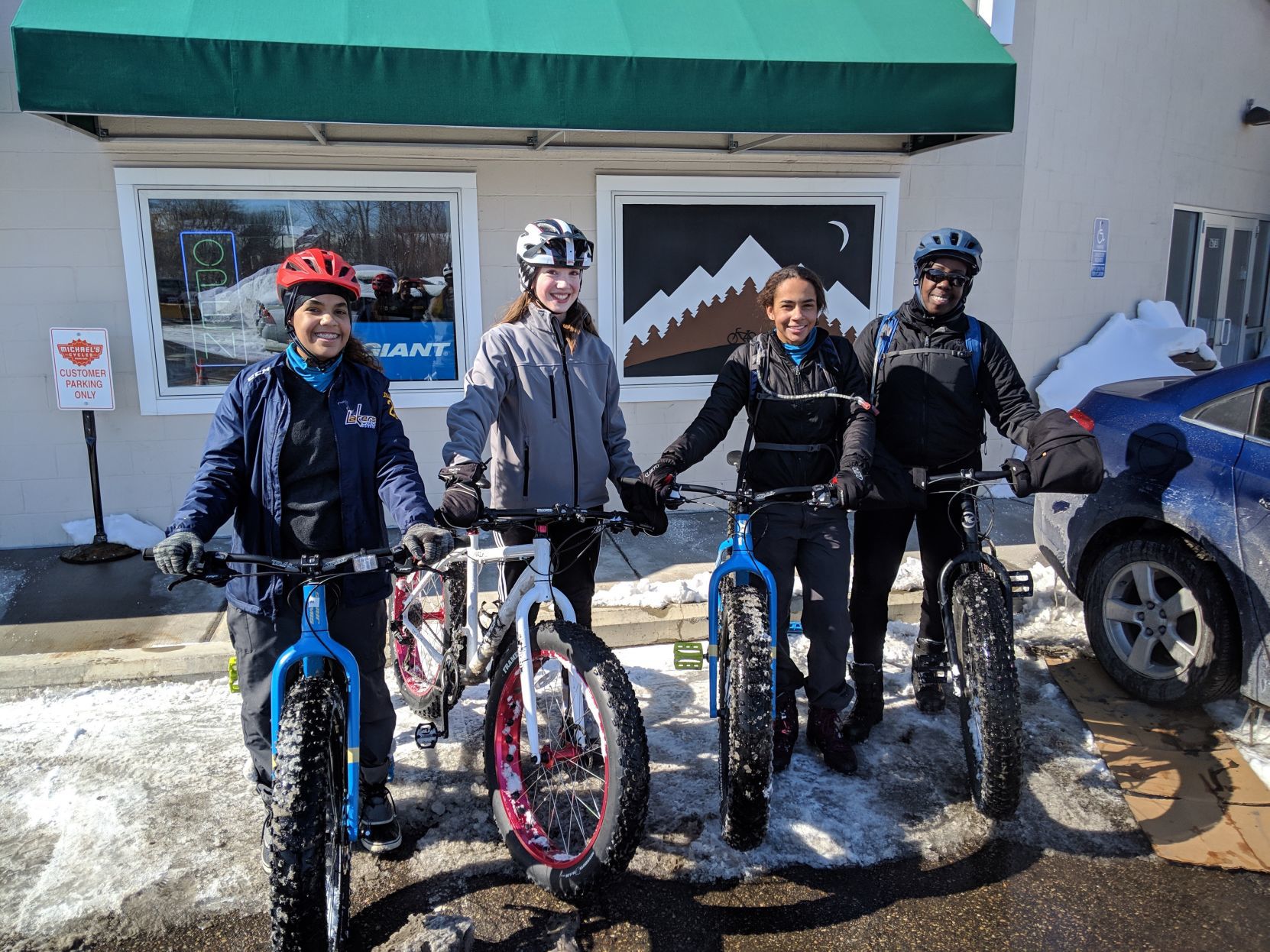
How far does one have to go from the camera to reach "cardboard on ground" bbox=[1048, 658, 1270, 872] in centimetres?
330

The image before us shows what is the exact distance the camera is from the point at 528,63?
5.23m

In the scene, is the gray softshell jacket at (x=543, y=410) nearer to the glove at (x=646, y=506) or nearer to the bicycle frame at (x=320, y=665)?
the glove at (x=646, y=506)

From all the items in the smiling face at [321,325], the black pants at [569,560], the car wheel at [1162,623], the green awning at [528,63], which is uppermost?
the green awning at [528,63]

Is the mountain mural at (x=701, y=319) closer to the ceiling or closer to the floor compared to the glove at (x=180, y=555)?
closer to the ceiling

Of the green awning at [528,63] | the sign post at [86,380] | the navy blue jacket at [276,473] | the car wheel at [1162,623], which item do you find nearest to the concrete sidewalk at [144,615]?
the sign post at [86,380]

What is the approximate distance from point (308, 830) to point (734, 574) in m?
1.77

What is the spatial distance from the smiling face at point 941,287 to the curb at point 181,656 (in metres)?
1.67

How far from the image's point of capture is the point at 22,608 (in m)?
5.25

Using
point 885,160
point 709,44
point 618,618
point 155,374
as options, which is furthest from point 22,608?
point 885,160

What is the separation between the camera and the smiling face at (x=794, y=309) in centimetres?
353

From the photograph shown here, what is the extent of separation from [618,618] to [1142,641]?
8.68 ft

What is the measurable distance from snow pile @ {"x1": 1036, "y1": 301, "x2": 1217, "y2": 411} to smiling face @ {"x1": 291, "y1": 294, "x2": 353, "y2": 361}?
716cm

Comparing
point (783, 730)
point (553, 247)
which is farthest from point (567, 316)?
point (783, 730)

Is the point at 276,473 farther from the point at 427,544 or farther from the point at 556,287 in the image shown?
the point at 556,287
